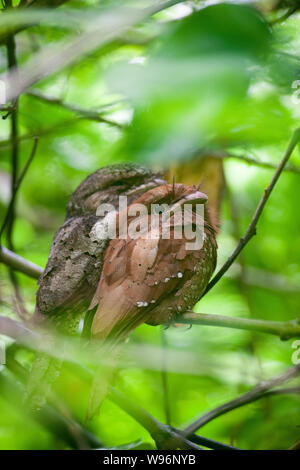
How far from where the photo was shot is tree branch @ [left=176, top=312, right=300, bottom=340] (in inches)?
33.6

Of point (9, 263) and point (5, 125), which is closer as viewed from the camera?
point (9, 263)

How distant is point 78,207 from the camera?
43.8 inches

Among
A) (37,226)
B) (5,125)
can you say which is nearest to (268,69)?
(5,125)

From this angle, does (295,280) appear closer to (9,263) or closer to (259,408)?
(259,408)

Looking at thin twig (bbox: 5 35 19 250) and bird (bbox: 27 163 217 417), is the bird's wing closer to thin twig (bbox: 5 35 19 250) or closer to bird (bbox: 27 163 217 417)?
bird (bbox: 27 163 217 417)

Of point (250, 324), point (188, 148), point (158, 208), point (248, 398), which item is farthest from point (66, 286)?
point (188, 148)

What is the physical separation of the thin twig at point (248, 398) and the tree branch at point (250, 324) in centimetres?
12

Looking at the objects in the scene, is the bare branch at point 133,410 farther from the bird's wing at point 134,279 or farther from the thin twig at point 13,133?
the thin twig at point 13,133

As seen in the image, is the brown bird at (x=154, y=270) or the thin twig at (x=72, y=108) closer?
the brown bird at (x=154, y=270)

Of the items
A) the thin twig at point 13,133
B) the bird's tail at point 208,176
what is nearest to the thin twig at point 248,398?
the bird's tail at point 208,176

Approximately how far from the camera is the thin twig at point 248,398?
3.26 feet

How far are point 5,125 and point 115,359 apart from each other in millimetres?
1000

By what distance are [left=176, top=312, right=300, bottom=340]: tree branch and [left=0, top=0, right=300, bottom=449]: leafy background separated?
164 mm

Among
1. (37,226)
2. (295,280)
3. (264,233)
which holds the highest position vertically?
(264,233)
